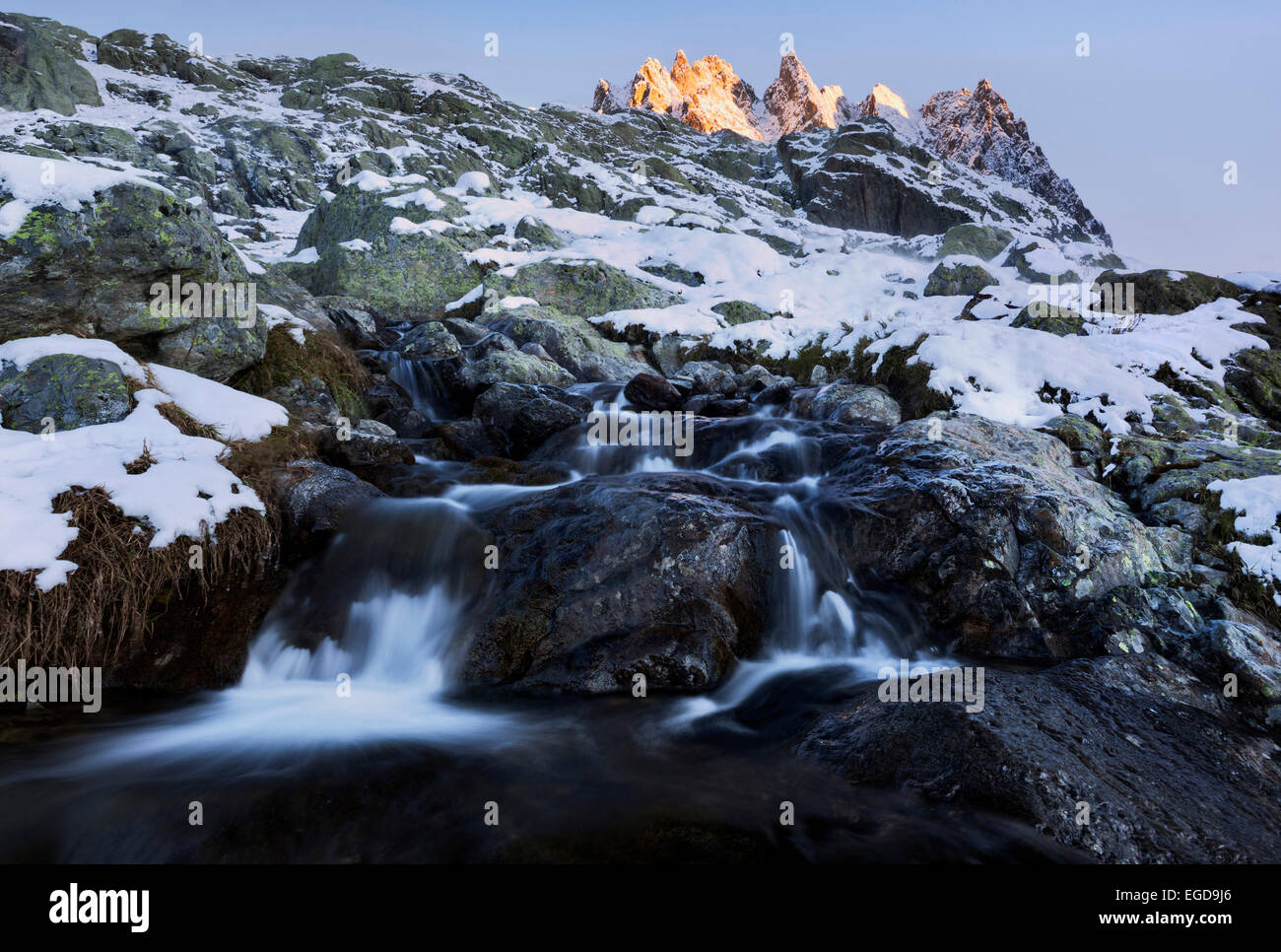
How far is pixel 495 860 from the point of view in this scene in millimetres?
3137

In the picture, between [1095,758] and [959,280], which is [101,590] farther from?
[959,280]

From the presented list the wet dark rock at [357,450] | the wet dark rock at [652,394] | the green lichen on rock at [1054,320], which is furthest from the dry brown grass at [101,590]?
the green lichen on rock at [1054,320]

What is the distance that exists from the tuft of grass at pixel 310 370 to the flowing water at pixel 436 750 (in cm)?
359

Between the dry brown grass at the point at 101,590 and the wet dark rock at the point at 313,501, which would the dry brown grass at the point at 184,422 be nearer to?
the wet dark rock at the point at 313,501

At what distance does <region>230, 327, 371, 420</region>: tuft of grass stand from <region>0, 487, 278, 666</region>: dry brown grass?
4093 mm

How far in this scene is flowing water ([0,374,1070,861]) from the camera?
329 centimetres

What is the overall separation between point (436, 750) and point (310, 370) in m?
7.38

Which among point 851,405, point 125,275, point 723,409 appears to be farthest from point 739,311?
point 125,275

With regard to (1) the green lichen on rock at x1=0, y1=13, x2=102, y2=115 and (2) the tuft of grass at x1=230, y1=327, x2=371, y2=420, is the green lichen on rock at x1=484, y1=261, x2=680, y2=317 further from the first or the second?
(1) the green lichen on rock at x1=0, y1=13, x2=102, y2=115

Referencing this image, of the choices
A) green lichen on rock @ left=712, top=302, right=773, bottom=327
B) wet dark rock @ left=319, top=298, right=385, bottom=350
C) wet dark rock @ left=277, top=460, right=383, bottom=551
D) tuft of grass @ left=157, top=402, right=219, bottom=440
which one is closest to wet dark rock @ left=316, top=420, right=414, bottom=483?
wet dark rock @ left=277, top=460, right=383, bottom=551

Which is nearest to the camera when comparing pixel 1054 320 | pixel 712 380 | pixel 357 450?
pixel 357 450

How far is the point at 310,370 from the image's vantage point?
949 cm
